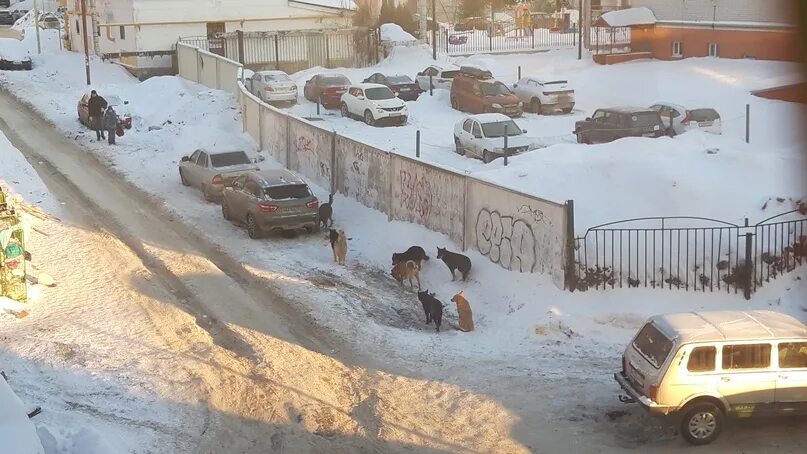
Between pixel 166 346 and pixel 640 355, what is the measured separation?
7566 mm

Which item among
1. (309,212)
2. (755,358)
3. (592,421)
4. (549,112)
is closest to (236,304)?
(309,212)

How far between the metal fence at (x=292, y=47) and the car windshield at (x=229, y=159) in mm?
24792

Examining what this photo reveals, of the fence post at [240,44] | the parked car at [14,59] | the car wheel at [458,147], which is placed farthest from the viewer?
the parked car at [14,59]

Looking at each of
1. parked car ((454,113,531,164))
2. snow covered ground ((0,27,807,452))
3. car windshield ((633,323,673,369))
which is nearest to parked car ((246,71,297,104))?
snow covered ground ((0,27,807,452))

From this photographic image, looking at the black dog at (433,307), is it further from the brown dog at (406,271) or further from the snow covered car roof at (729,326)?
the snow covered car roof at (729,326)

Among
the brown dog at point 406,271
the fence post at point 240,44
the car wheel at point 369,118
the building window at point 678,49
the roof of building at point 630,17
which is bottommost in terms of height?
the brown dog at point 406,271

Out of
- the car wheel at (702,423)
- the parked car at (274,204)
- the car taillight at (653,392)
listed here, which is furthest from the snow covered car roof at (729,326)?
the parked car at (274,204)

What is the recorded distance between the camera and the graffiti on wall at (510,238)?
18.8 metres

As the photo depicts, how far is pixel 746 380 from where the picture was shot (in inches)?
506

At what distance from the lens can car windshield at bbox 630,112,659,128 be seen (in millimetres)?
30203

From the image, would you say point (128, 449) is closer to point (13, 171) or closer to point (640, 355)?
point (640, 355)

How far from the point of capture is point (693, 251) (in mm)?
18469

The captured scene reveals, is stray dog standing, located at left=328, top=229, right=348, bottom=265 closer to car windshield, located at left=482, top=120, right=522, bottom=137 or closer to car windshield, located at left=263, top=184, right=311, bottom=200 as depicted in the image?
car windshield, located at left=263, top=184, right=311, bottom=200

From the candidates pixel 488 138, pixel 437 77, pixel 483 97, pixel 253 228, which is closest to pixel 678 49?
pixel 437 77
